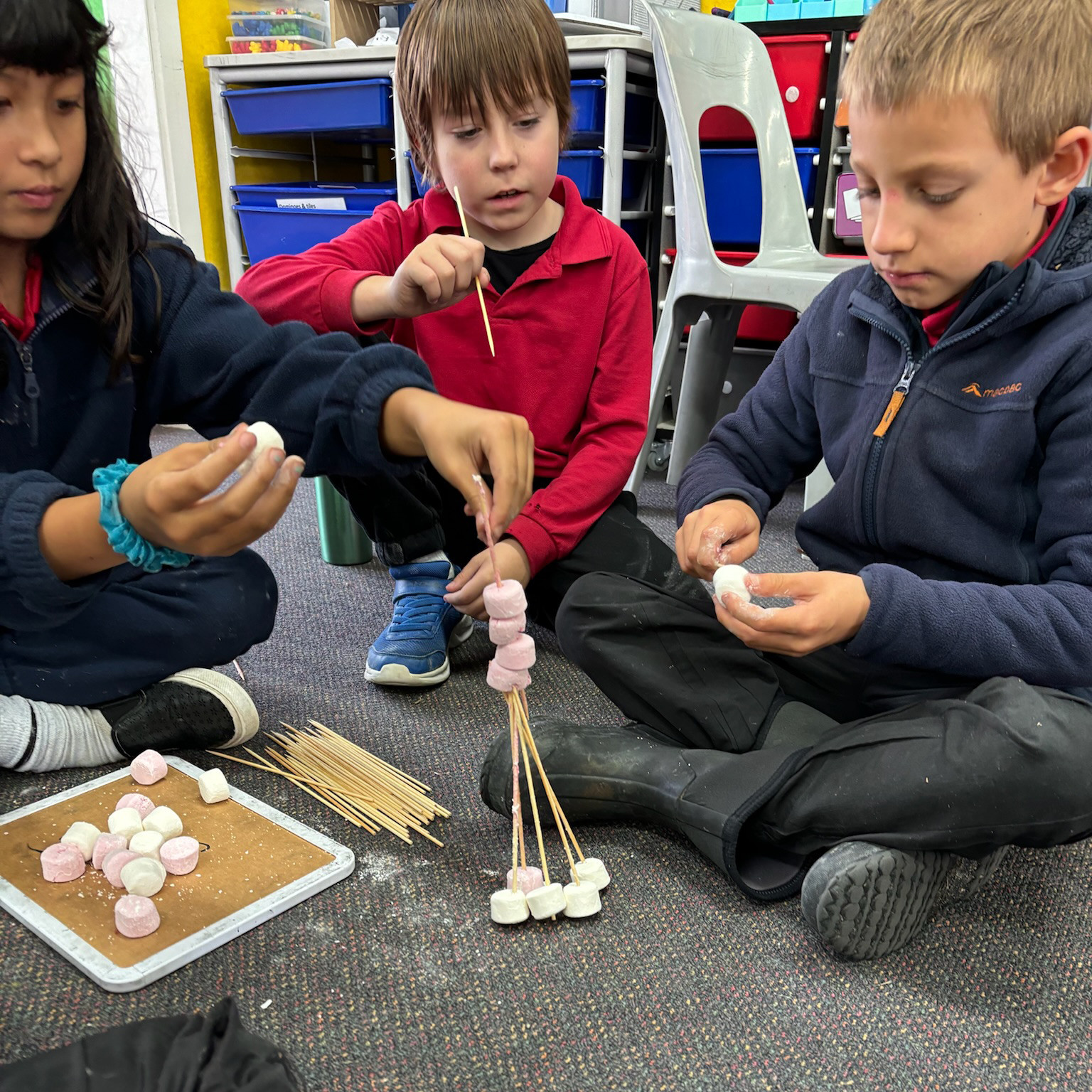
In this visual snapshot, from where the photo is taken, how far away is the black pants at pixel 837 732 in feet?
2.67

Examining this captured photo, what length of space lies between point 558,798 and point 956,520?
19.6 inches

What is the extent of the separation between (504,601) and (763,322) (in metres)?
1.82

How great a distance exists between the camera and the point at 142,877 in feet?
2.86

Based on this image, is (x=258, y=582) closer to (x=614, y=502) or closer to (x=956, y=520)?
(x=614, y=502)

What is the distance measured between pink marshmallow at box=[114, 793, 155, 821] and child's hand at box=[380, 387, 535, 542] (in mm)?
462

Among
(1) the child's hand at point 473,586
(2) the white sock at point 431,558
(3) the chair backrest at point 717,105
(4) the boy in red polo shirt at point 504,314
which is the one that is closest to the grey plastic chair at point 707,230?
(3) the chair backrest at point 717,105

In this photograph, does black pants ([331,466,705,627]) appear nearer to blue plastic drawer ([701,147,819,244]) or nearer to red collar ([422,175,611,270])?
red collar ([422,175,611,270])

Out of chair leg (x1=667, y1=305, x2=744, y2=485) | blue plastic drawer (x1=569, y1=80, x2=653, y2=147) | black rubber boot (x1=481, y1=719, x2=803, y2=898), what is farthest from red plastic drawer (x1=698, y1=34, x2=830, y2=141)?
black rubber boot (x1=481, y1=719, x2=803, y2=898)

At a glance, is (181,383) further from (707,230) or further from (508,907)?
(707,230)

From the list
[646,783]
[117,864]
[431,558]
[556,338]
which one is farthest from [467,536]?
[117,864]

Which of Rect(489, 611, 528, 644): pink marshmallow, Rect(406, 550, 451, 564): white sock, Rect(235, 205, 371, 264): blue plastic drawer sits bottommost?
Rect(406, 550, 451, 564): white sock

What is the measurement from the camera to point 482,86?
1.30m

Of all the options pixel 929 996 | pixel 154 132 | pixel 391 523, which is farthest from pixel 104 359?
pixel 154 132

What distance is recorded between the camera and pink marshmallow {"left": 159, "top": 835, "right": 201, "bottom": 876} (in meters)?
0.91
